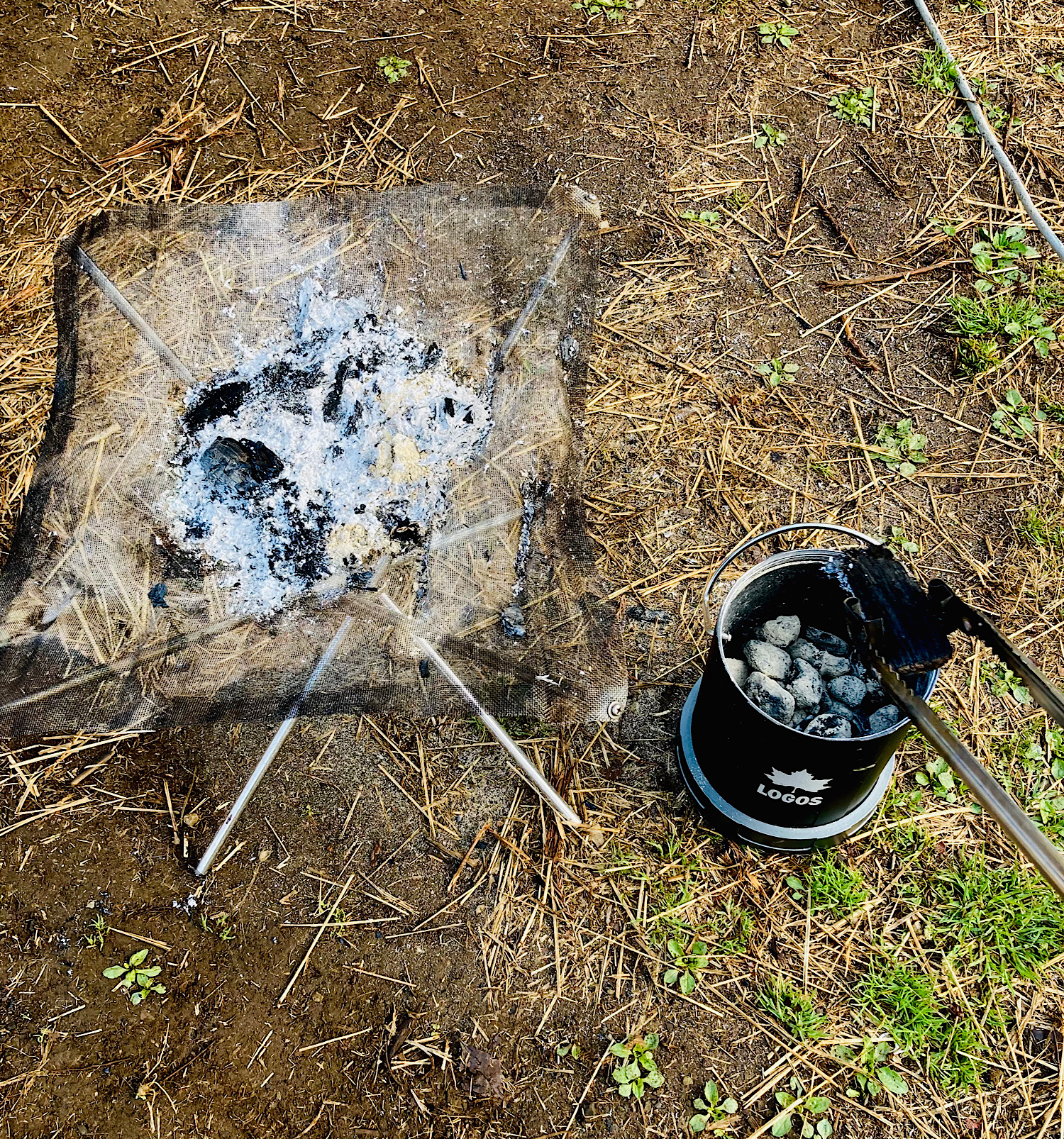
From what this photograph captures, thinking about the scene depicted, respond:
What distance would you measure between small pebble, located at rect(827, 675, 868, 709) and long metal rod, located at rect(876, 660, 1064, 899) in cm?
40

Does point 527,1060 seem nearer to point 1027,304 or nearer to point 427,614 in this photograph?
point 427,614

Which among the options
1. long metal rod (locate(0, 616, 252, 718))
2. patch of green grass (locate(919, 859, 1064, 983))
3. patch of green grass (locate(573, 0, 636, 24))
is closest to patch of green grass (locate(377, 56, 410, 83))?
patch of green grass (locate(573, 0, 636, 24))

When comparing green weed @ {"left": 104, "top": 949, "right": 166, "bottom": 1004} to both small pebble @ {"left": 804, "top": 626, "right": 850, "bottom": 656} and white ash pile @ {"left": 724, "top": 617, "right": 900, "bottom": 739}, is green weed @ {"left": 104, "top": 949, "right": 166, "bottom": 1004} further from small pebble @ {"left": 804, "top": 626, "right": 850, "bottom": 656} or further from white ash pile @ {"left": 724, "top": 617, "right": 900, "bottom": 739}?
small pebble @ {"left": 804, "top": 626, "right": 850, "bottom": 656}

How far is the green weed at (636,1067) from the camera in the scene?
201 cm

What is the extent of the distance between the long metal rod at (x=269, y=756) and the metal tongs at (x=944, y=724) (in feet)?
4.30

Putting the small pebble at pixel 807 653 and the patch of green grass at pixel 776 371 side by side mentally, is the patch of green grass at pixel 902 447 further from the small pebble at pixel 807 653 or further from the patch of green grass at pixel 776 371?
the small pebble at pixel 807 653

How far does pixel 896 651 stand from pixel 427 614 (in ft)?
4.03

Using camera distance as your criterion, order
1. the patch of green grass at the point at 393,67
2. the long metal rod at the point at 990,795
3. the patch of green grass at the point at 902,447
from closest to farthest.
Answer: the long metal rod at the point at 990,795 → the patch of green grass at the point at 902,447 → the patch of green grass at the point at 393,67

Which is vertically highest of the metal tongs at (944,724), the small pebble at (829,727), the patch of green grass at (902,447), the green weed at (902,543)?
the metal tongs at (944,724)

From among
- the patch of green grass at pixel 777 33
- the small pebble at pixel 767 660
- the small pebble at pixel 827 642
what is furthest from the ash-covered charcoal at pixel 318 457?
the patch of green grass at pixel 777 33

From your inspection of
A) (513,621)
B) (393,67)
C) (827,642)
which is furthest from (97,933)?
(393,67)

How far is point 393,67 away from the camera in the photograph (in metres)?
3.56

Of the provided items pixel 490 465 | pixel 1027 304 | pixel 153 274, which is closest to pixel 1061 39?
pixel 1027 304

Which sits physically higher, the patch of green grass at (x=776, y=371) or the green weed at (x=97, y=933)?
the patch of green grass at (x=776, y=371)
